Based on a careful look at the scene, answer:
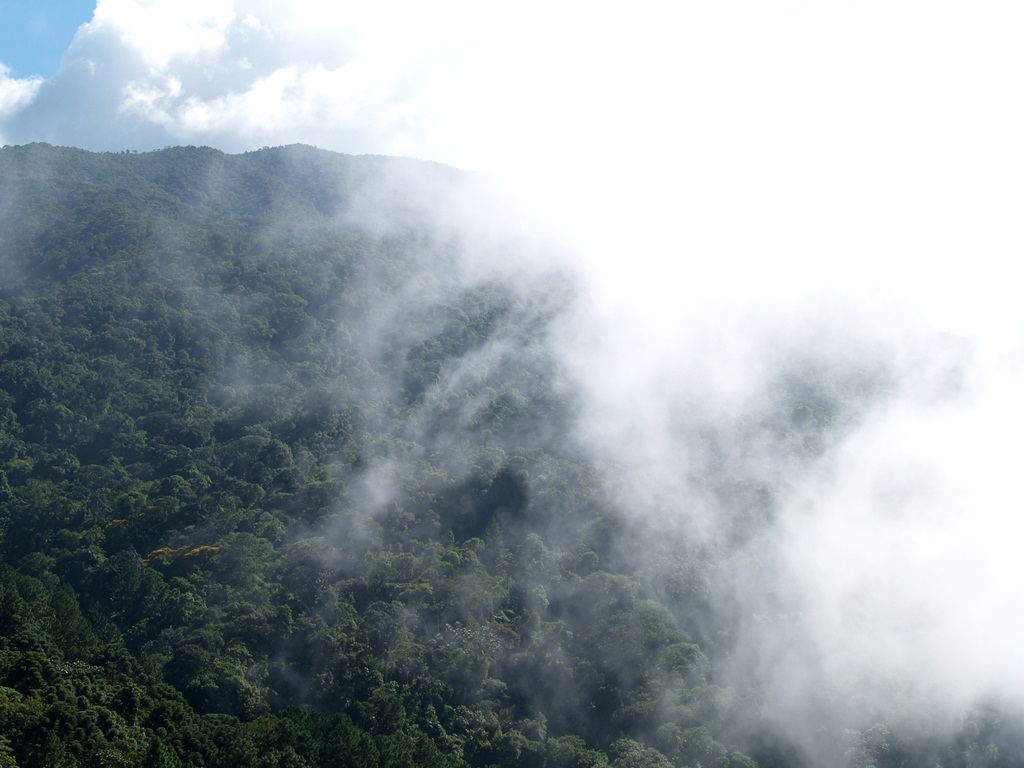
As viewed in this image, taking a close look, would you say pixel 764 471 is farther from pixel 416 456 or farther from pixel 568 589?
pixel 416 456

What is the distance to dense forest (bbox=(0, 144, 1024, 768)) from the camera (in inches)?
2069

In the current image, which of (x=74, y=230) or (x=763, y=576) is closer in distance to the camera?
(x=763, y=576)

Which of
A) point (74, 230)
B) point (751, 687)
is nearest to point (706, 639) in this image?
point (751, 687)

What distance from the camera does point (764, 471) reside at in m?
91.7

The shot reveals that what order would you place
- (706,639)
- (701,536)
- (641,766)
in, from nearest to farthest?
1. (641,766)
2. (706,639)
3. (701,536)

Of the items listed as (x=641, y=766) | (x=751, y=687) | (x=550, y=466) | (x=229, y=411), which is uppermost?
(x=550, y=466)

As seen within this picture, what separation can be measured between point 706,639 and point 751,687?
6.59 metres

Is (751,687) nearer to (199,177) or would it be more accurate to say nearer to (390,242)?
(390,242)

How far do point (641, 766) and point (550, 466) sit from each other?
132 feet

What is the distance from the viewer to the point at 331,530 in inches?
2968

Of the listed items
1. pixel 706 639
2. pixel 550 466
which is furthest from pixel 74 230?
pixel 706 639

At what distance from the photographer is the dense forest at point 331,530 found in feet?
172

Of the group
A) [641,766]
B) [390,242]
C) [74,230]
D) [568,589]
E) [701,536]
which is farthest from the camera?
[390,242]

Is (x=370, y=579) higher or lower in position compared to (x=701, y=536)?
lower
